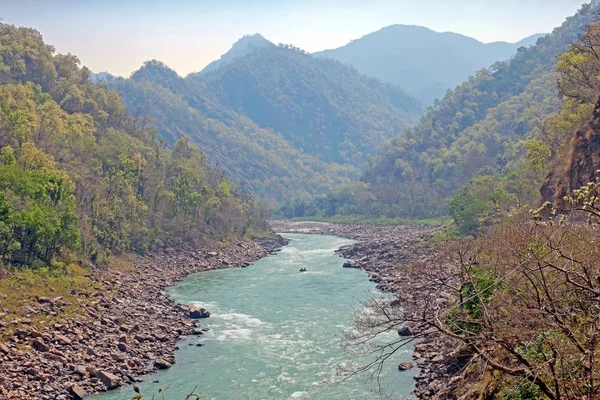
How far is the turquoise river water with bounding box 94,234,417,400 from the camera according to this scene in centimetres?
2094

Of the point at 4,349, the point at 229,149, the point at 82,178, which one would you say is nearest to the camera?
the point at 4,349

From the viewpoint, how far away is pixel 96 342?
82.0ft

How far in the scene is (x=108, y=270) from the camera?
40.4m

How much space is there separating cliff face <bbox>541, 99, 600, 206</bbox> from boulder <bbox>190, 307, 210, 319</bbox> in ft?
71.0

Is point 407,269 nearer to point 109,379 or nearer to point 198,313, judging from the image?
point 198,313

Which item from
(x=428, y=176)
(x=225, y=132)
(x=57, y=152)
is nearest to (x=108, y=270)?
(x=57, y=152)

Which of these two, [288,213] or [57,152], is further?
[288,213]

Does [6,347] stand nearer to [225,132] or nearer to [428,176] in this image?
[428,176]

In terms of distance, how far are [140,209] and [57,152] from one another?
9.92 meters

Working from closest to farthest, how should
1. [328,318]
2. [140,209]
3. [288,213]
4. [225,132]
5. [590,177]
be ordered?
[590,177], [328,318], [140,209], [288,213], [225,132]

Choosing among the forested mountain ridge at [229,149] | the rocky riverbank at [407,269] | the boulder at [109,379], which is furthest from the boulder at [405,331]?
the forested mountain ridge at [229,149]

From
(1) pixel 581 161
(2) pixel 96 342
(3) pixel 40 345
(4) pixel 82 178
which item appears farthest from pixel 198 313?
(1) pixel 581 161

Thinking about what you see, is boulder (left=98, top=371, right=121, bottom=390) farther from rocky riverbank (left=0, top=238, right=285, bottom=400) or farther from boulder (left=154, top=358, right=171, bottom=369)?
boulder (left=154, top=358, right=171, bottom=369)

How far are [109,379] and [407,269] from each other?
743 inches
